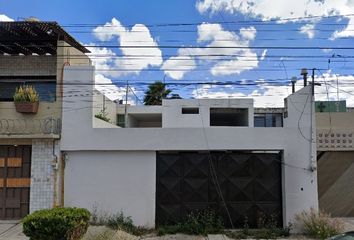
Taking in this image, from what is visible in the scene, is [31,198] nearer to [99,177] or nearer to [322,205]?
[99,177]

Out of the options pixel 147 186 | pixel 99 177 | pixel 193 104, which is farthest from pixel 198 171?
pixel 193 104

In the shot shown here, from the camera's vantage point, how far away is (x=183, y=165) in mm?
13281

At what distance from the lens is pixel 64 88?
13.7 meters

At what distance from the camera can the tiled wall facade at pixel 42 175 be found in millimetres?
13219

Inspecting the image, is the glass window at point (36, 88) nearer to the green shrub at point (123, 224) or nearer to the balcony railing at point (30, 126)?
the balcony railing at point (30, 126)

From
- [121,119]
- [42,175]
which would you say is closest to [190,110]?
[121,119]

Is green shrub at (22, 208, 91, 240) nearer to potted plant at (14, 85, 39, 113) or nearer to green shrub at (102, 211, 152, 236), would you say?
green shrub at (102, 211, 152, 236)

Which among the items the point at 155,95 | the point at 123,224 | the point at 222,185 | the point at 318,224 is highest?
the point at 155,95

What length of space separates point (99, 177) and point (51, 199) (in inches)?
68.0

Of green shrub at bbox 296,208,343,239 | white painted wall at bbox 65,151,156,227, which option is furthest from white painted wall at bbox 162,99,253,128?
green shrub at bbox 296,208,343,239

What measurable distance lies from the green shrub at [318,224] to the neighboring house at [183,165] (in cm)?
69

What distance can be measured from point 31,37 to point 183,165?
703 cm

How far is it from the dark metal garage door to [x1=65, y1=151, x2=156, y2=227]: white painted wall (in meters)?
0.36

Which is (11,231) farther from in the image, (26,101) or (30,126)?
(26,101)
